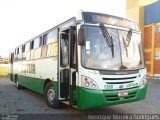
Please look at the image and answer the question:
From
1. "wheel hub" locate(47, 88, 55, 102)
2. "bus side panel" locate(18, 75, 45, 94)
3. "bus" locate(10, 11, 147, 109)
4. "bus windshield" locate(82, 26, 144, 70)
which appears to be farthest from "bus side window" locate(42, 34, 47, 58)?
"bus windshield" locate(82, 26, 144, 70)

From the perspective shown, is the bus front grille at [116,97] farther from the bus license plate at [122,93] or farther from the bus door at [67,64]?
the bus door at [67,64]

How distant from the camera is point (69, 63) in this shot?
26.8ft

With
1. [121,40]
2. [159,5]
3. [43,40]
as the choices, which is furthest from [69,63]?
[159,5]

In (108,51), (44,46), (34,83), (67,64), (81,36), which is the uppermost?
(81,36)

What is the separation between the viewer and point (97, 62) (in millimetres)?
7375

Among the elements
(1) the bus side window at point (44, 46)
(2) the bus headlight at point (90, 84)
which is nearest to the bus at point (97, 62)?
(2) the bus headlight at point (90, 84)

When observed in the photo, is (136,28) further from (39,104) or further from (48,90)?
(39,104)

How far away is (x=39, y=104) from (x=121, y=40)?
4533 millimetres

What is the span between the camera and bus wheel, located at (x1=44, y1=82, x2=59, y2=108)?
30.5ft

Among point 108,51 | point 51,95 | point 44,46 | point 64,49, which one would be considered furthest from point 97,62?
point 44,46

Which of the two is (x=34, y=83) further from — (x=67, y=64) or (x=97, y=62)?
(x=97, y=62)

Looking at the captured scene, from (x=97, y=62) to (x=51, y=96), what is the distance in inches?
114

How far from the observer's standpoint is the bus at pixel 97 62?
7.25m

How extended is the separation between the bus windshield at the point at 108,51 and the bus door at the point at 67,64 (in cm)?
56
